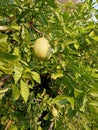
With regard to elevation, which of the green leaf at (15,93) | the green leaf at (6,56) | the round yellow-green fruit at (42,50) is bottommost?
the green leaf at (15,93)

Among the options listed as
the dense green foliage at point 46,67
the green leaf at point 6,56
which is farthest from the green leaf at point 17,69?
the green leaf at point 6,56

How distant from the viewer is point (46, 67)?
2209 mm

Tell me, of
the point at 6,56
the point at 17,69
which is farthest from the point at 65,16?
the point at 6,56

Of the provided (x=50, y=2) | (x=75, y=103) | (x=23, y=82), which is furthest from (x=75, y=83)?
(x=50, y=2)

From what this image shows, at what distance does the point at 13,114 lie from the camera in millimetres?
2334

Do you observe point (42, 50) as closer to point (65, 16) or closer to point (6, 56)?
point (6, 56)

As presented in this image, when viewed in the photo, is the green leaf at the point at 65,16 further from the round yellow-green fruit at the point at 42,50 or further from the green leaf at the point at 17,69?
the green leaf at the point at 17,69

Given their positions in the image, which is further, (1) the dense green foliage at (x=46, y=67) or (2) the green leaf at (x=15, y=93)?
(2) the green leaf at (x=15, y=93)

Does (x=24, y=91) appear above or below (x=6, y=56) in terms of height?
below

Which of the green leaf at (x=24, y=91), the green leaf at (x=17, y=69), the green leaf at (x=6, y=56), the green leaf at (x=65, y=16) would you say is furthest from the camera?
the green leaf at (x=65, y=16)

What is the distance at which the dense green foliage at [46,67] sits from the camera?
1.39m

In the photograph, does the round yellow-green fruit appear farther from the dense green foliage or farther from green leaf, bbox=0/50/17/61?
green leaf, bbox=0/50/17/61

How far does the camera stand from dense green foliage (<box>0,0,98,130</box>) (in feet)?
Result: 4.55

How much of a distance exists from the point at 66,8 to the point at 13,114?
1341 mm
